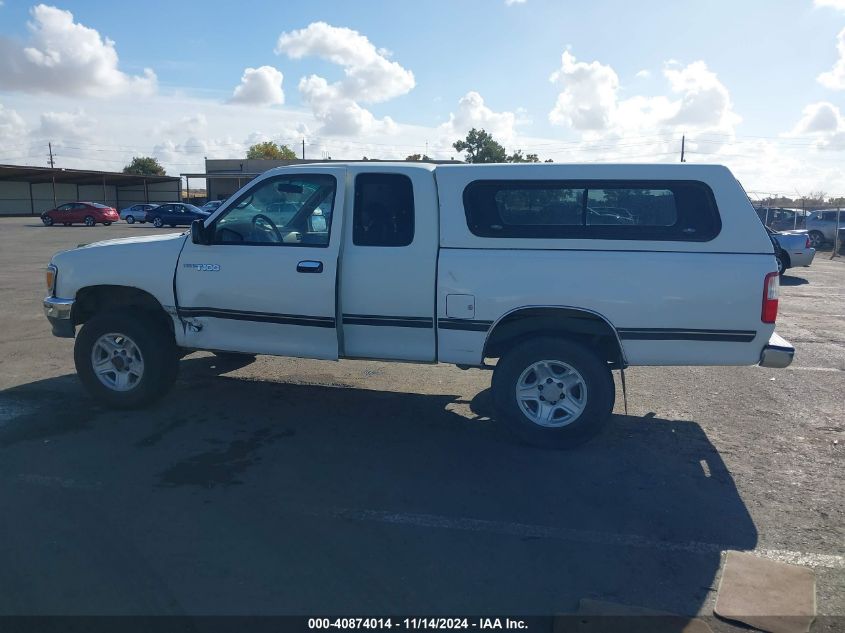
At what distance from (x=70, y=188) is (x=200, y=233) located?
223ft

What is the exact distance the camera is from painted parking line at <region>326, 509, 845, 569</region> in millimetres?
4199

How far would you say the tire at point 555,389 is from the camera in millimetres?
5703

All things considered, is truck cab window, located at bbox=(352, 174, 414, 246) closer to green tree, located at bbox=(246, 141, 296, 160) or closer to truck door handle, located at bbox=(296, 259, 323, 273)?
truck door handle, located at bbox=(296, 259, 323, 273)

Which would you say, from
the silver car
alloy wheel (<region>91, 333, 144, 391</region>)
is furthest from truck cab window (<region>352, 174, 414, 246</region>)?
the silver car

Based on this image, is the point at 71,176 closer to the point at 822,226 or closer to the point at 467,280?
the point at 822,226

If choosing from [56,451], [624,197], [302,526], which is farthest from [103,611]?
[624,197]

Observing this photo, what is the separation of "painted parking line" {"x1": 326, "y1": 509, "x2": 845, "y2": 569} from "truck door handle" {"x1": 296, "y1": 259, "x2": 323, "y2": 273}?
7.06ft

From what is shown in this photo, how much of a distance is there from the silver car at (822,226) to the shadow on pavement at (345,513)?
90.5ft

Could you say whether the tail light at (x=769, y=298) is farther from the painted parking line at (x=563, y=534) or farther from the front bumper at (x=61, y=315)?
the front bumper at (x=61, y=315)

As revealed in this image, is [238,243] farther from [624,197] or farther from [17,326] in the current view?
[17,326]

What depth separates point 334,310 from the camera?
6074 millimetres

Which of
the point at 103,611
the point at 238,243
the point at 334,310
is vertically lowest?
the point at 103,611

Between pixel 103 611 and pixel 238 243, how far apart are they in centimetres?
348

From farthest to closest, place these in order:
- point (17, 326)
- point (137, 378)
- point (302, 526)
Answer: point (17, 326) → point (137, 378) → point (302, 526)
